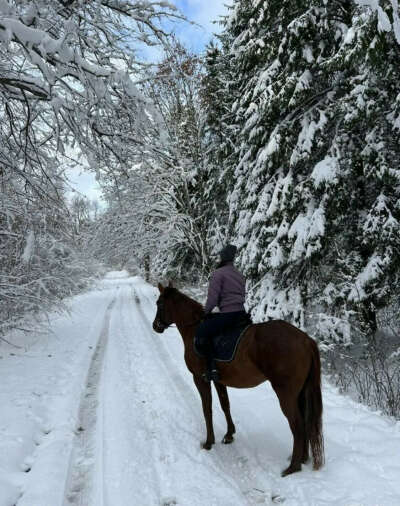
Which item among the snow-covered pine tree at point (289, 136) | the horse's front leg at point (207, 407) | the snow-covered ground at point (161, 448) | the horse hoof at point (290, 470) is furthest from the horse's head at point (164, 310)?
the snow-covered pine tree at point (289, 136)

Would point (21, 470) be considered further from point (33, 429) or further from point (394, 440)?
point (394, 440)

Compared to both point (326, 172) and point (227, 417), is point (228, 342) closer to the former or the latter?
point (227, 417)

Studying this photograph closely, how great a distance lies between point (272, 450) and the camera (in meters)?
4.09

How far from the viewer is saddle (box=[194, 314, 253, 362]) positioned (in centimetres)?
409

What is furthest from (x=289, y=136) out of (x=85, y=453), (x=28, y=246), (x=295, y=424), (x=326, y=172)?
(x=85, y=453)

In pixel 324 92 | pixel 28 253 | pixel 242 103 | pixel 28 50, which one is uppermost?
pixel 242 103

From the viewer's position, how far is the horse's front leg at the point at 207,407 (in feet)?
14.0

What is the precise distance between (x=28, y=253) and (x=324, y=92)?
8.46 m

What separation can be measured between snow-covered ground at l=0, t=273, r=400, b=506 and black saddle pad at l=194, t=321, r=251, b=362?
1.15m

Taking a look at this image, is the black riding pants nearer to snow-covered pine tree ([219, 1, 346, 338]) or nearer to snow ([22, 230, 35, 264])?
snow-covered pine tree ([219, 1, 346, 338])

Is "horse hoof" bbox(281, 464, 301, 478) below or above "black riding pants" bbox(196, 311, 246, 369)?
below

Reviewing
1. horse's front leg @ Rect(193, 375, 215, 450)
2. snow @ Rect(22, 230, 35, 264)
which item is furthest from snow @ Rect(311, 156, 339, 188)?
snow @ Rect(22, 230, 35, 264)

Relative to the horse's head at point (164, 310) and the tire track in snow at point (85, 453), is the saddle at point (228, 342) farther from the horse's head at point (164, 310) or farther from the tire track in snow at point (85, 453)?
→ the tire track in snow at point (85, 453)

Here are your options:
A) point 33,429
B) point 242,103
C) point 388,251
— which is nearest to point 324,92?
point 242,103
